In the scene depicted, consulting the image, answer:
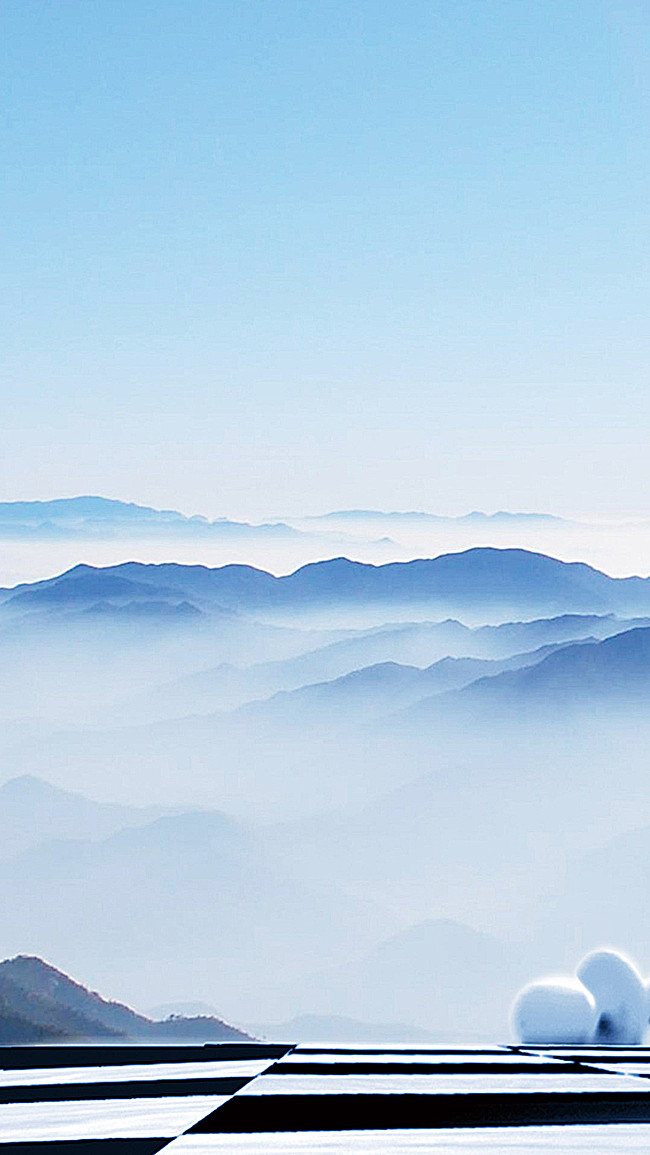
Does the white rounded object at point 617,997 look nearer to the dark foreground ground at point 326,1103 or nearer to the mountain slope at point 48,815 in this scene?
the dark foreground ground at point 326,1103

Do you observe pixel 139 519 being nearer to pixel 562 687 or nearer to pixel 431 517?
pixel 431 517

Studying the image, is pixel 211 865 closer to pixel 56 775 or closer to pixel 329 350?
pixel 56 775

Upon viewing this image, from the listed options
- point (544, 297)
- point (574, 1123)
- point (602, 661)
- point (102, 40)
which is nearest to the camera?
point (574, 1123)

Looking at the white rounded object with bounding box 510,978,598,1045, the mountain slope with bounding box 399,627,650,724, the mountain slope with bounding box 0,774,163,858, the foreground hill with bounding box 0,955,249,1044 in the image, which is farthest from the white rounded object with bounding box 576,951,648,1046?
the mountain slope with bounding box 0,774,163,858

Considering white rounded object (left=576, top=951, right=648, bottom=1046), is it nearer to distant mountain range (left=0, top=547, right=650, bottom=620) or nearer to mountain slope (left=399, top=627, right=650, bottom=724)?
distant mountain range (left=0, top=547, right=650, bottom=620)

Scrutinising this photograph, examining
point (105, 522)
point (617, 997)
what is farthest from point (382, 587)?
point (617, 997)

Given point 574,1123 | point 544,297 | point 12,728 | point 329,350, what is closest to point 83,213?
point 329,350

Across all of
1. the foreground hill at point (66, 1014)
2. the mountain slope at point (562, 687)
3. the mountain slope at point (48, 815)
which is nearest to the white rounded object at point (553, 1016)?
the mountain slope at point (562, 687)
